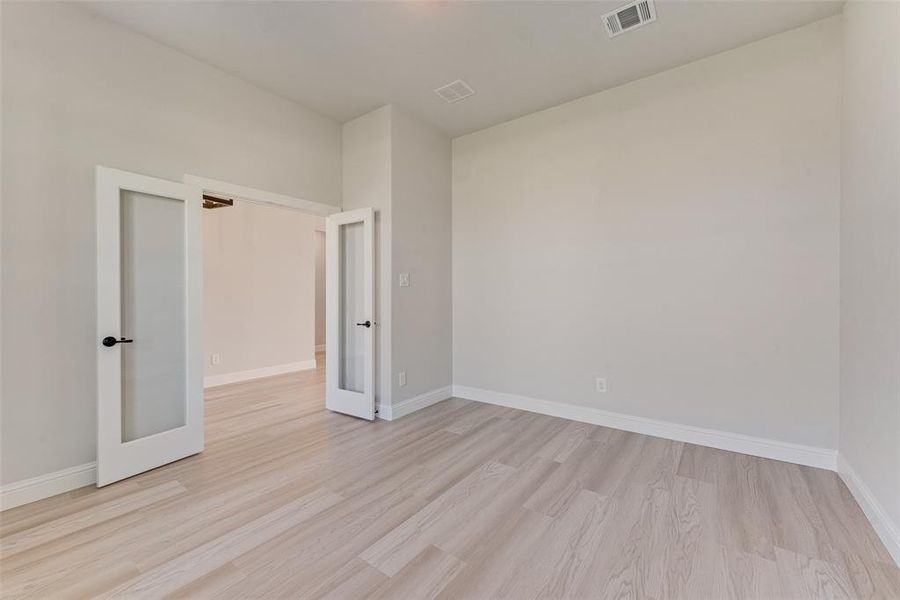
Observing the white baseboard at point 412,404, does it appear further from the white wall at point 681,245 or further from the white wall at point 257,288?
the white wall at point 257,288

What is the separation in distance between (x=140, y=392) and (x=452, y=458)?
2.26 metres

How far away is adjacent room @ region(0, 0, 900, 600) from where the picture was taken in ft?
5.75

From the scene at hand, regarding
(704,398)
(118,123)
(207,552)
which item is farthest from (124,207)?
(704,398)

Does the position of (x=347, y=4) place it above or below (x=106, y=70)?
above

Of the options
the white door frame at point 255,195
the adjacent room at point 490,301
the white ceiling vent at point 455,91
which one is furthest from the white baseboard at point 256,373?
the white ceiling vent at point 455,91

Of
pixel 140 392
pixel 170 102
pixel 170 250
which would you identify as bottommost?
pixel 140 392

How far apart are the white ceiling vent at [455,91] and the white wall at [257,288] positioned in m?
2.69

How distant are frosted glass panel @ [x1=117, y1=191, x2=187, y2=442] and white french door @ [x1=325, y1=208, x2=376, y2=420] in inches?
52.0

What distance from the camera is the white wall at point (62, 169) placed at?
2113 mm

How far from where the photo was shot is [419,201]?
3900mm

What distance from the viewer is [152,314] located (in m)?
2.63

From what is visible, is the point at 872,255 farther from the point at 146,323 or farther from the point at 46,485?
the point at 46,485

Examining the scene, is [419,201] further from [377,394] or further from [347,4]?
[377,394]

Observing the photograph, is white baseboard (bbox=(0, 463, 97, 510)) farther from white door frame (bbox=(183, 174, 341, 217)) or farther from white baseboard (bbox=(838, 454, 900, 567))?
white baseboard (bbox=(838, 454, 900, 567))
